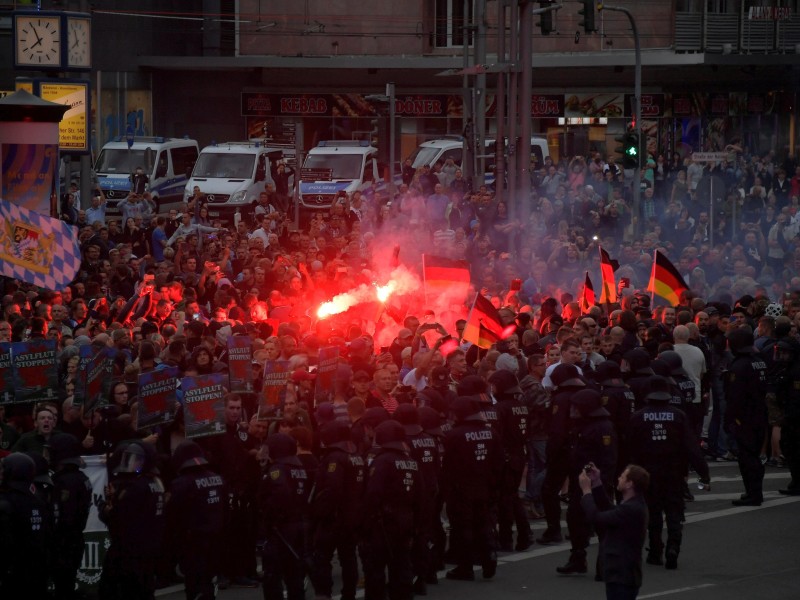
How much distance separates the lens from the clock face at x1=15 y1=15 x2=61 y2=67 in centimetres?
2388

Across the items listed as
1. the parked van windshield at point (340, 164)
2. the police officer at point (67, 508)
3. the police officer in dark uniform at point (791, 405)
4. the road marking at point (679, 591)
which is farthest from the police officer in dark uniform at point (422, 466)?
the parked van windshield at point (340, 164)

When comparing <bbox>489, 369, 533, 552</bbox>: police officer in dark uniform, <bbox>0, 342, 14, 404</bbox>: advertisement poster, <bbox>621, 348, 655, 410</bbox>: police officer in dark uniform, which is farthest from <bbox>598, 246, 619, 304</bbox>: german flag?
<bbox>0, 342, 14, 404</bbox>: advertisement poster

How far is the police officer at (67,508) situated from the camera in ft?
37.0

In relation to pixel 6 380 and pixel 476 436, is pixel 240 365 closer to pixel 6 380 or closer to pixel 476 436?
pixel 6 380

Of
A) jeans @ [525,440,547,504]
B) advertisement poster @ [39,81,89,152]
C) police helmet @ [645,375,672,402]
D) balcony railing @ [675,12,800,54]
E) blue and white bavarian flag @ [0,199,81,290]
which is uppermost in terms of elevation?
balcony railing @ [675,12,800,54]

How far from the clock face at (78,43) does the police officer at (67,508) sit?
1384 cm

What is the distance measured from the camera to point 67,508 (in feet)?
36.9

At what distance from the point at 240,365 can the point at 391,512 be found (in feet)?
10.3

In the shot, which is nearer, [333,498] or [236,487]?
[333,498]

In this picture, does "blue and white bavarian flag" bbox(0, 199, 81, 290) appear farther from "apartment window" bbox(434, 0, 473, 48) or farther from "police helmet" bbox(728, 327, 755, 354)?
"apartment window" bbox(434, 0, 473, 48)

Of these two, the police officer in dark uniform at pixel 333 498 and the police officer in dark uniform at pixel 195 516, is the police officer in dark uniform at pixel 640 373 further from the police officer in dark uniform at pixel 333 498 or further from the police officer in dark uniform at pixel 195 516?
the police officer in dark uniform at pixel 195 516

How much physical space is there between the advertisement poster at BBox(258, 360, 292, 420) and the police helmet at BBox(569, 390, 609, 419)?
2.63 m

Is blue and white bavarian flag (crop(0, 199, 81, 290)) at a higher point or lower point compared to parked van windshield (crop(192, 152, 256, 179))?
lower

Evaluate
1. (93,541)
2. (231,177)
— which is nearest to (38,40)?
(93,541)
